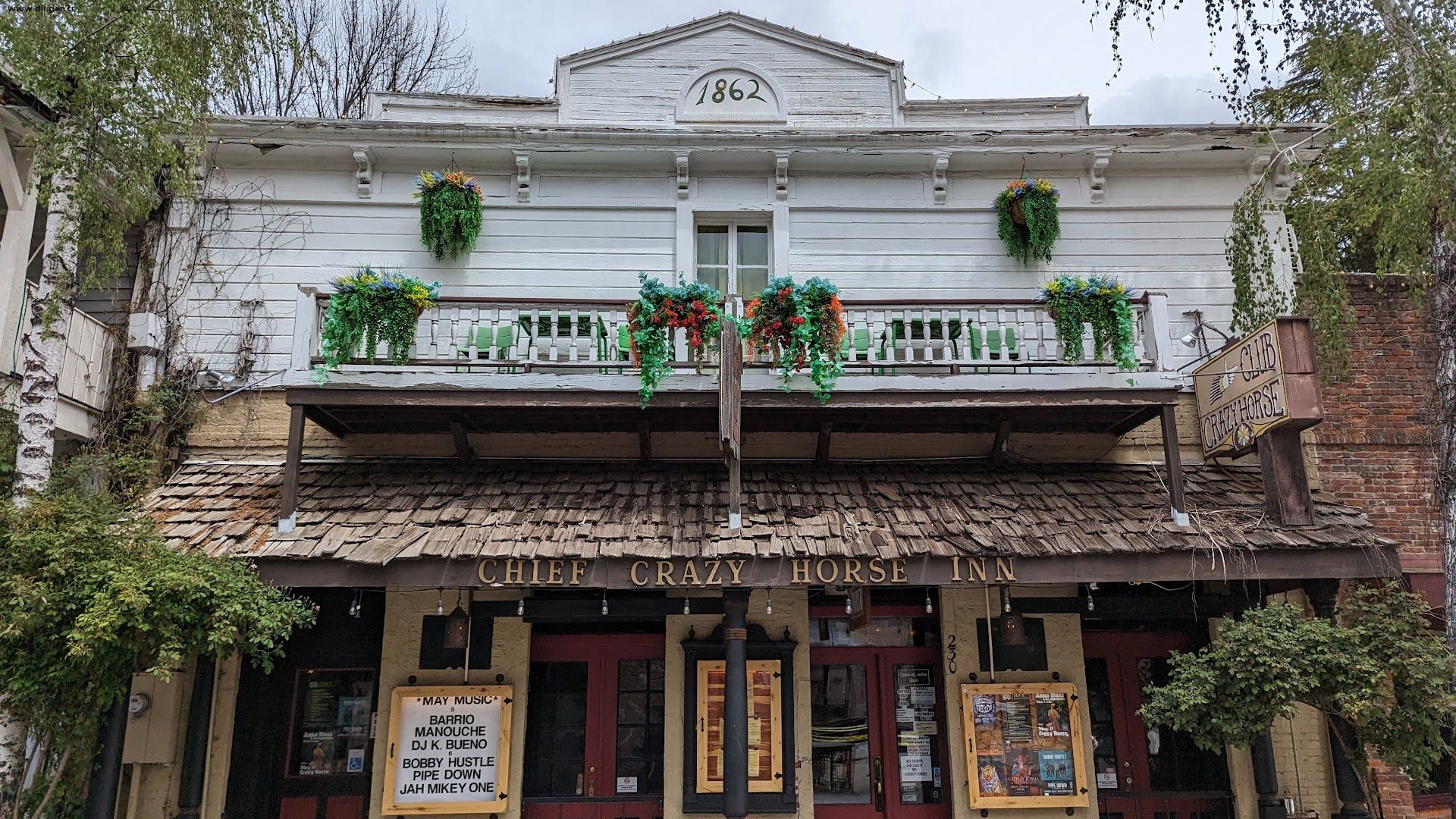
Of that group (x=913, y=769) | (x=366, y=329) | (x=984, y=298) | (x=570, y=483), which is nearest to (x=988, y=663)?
(x=913, y=769)

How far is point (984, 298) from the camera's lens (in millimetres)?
9742

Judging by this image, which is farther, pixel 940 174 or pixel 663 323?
pixel 940 174

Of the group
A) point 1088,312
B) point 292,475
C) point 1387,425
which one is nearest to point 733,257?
point 1088,312

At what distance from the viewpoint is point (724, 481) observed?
28.7 feet

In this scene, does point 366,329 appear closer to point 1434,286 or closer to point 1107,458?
point 1107,458

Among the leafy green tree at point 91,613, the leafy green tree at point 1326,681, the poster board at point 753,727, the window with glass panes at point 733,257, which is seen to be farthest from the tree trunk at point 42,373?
the leafy green tree at point 1326,681

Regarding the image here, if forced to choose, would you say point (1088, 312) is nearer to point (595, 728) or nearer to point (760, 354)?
point (760, 354)

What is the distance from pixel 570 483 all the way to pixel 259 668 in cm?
362

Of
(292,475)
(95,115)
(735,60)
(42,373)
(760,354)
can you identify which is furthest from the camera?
(735,60)

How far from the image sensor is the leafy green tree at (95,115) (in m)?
A: 7.04

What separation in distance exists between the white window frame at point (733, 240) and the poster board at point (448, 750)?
495cm

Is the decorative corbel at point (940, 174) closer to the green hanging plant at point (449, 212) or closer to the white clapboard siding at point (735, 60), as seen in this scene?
the white clapboard siding at point (735, 60)

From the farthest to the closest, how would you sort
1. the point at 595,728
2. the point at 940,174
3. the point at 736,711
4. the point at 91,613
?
the point at 940,174, the point at 595,728, the point at 736,711, the point at 91,613

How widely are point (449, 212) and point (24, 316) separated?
4108 millimetres
